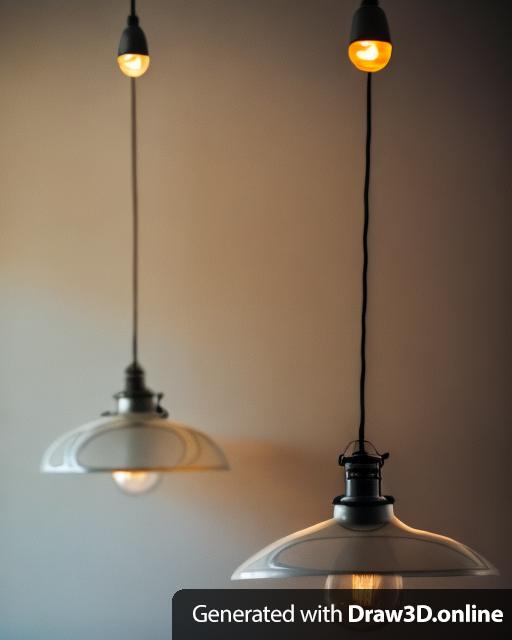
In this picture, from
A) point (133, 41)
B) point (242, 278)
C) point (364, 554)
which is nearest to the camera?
point (364, 554)

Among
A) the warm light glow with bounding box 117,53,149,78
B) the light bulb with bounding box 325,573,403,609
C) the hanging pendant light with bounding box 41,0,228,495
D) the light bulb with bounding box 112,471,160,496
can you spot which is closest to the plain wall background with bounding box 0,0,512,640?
the light bulb with bounding box 112,471,160,496

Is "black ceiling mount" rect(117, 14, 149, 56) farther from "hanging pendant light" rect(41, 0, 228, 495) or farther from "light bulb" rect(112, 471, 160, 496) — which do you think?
"light bulb" rect(112, 471, 160, 496)

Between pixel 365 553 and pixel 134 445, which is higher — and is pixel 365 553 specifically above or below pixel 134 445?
below

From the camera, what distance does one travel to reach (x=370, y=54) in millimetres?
1697

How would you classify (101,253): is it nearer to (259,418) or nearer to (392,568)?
(259,418)

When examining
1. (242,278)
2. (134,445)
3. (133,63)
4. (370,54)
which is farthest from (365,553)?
(242,278)

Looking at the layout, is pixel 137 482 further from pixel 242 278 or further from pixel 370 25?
pixel 370 25

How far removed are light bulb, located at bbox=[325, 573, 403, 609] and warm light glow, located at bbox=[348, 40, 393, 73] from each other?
898 millimetres

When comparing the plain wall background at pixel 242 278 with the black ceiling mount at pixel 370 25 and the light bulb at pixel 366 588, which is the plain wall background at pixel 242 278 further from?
the light bulb at pixel 366 588

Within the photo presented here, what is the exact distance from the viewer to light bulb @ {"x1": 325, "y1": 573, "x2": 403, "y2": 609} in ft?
4.73

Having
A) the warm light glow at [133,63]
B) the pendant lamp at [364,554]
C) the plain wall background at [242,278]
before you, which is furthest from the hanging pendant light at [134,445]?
the plain wall background at [242,278]

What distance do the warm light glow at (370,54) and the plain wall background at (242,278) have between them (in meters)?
1.27

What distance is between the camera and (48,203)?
3037 millimetres

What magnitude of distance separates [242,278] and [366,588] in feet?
5.38
